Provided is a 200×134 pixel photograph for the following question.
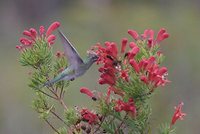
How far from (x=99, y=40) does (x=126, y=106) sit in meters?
10.3

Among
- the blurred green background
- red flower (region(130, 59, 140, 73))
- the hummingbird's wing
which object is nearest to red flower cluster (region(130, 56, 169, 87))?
red flower (region(130, 59, 140, 73))

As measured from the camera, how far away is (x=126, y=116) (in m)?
2.48

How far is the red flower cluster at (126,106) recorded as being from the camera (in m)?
2.42

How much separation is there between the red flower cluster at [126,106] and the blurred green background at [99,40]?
65.0 inches

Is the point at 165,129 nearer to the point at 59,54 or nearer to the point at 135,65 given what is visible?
the point at 135,65

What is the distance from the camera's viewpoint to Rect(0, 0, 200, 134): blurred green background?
29.8ft

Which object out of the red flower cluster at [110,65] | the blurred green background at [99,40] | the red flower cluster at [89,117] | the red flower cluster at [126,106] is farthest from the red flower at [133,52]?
the blurred green background at [99,40]

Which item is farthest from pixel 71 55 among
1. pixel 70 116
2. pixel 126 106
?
pixel 126 106

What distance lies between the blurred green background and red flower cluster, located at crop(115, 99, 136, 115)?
165cm

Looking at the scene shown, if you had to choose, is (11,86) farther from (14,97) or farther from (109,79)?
(109,79)

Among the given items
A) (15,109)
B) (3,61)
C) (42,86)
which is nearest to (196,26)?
(3,61)

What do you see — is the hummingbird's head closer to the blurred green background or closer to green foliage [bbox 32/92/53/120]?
green foliage [bbox 32/92/53/120]

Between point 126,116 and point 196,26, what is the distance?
11437mm

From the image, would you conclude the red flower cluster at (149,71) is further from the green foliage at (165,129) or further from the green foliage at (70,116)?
the green foliage at (70,116)
